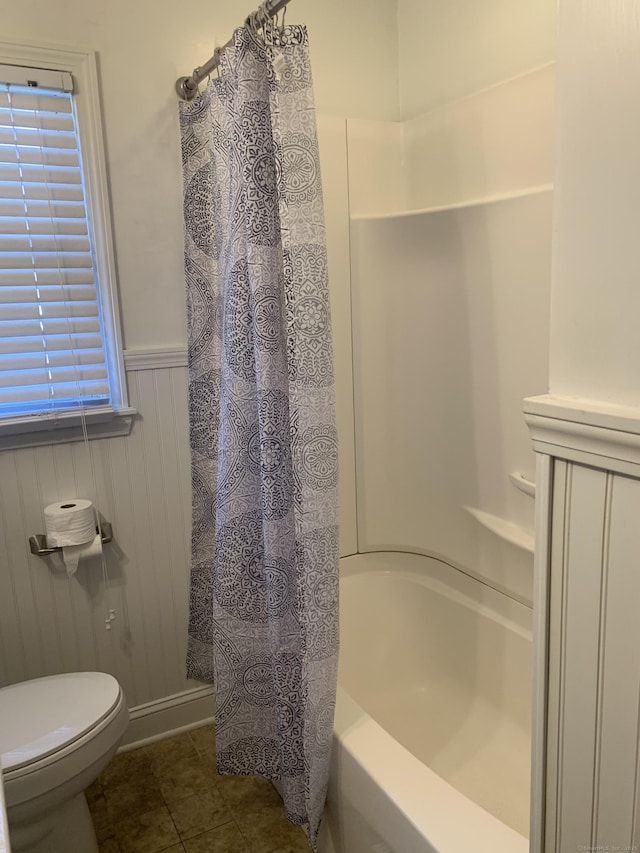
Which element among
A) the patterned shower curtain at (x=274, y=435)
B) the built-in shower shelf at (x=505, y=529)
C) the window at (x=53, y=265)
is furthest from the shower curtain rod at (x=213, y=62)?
the built-in shower shelf at (x=505, y=529)

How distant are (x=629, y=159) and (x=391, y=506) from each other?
179cm

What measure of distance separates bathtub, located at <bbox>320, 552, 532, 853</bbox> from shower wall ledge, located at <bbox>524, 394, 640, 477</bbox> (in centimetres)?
79

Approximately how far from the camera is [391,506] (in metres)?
2.33

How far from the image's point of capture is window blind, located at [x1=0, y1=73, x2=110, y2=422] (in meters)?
1.69

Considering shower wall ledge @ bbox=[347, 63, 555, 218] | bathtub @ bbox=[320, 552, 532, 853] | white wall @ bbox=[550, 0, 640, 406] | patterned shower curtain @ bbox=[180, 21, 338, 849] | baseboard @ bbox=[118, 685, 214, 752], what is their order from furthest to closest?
baseboard @ bbox=[118, 685, 214, 752] → shower wall ledge @ bbox=[347, 63, 555, 218] → patterned shower curtain @ bbox=[180, 21, 338, 849] → bathtub @ bbox=[320, 552, 532, 853] → white wall @ bbox=[550, 0, 640, 406]

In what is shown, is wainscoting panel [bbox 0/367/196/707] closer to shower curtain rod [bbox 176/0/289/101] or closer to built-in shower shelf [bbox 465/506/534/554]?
shower curtain rod [bbox 176/0/289/101]

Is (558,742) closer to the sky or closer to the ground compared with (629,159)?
closer to the ground

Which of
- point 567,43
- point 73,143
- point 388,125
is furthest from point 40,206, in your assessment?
point 567,43

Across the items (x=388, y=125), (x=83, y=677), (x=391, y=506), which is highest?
(x=388, y=125)

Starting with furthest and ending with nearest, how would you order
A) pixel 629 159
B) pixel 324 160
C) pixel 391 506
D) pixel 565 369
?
1. pixel 391 506
2. pixel 324 160
3. pixel 565 369
4. pixel 629 159

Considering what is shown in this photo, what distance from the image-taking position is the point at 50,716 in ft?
4.98

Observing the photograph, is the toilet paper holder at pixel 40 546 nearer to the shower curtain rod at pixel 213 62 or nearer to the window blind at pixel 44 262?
the window blind at pixel 44 262

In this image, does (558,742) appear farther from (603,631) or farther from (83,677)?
(83,677)

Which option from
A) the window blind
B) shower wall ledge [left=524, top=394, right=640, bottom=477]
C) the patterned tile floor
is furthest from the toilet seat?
shower wall ledge [left=524, top=394, right=640, bottom=477]
